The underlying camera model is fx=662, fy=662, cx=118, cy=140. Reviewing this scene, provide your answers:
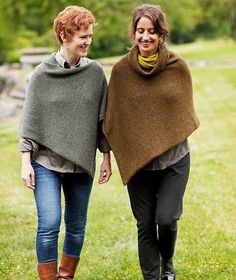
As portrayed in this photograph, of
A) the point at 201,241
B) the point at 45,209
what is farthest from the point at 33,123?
the point at 201,241

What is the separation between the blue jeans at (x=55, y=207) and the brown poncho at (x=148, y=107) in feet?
1.30

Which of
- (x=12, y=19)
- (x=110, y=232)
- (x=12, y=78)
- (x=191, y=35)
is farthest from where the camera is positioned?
(x=191, y=35)

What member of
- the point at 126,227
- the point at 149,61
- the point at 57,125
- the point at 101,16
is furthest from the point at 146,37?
the point at 101,16

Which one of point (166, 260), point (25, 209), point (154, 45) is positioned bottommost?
point (25, 209)

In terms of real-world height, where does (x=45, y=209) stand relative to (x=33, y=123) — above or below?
below

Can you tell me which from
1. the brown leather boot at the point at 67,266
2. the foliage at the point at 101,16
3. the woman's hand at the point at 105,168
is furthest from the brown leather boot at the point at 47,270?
the foliage at the point at 101,16

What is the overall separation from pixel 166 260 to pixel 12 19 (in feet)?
80.7

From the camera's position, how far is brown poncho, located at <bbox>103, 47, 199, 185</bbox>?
4492 millimetres

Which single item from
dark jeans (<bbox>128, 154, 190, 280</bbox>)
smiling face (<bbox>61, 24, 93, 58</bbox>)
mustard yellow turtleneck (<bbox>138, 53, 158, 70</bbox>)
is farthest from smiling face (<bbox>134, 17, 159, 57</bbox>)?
dark jeans (<bbox>128, 154, 190, 280</bbox>)

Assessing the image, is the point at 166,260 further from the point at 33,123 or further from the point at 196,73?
the point at 196,73

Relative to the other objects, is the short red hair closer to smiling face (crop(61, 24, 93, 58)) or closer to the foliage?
smiling face (crop(61, 24, 93, 58))

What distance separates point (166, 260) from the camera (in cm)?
500

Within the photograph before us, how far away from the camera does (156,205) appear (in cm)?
464

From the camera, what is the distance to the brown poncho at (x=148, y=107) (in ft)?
14.7
